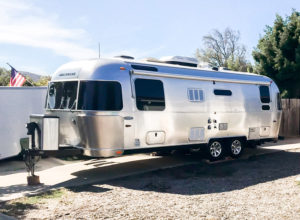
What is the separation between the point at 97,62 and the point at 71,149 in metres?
2.31

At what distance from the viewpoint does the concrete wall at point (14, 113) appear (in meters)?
11.7

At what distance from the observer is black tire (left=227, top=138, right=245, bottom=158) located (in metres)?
12.6

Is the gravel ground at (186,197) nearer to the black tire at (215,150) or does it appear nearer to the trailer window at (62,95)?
the black tire at (215,150)

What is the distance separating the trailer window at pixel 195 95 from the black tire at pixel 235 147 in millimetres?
2145

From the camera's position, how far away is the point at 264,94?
44.9ft

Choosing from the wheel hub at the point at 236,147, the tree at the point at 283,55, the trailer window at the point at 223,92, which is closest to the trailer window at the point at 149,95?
the trailer window at the point at 223,92

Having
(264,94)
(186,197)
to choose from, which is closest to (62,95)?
(186,197)

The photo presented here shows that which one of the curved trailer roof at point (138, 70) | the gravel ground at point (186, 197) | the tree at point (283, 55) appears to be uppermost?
the tree at point (283, 55)

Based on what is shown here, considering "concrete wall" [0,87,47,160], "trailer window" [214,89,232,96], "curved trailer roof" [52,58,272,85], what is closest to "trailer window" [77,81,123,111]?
"curved trailer roof" [52,58,272,85]

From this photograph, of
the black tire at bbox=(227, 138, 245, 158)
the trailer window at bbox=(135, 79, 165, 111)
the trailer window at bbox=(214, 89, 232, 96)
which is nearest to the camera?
the trailer window at bbox=(135, 79, 165, 111)

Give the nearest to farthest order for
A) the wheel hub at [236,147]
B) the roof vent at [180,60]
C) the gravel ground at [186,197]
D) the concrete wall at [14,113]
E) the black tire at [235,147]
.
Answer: the gravel ground at [186,197]
the roof vent at [180,60]
the concrete wall at [14,113]
the black tire at [235,147]
the wheel hub at [236,147]

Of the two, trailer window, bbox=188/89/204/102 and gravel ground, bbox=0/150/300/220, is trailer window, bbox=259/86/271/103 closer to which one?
trailer window, bbox=188/89/204/102

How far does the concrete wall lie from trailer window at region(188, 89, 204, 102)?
5321mm

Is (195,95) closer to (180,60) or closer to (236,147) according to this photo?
(180,60)
